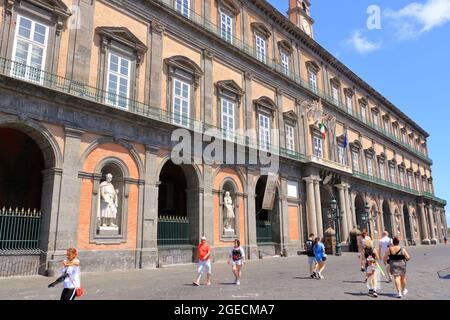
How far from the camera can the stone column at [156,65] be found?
58.5 ft

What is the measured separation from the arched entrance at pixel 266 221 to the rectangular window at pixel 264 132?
2145mm

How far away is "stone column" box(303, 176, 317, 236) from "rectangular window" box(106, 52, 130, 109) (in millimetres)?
14938

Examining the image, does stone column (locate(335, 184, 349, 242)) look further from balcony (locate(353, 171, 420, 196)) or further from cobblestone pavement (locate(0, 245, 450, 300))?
cobblestone pavement (locate(0, 245, 450, 300))

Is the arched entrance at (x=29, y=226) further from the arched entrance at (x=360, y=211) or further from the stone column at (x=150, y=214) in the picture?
the arched entrance at (x=360, y=211)

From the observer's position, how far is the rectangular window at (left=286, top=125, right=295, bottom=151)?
2659cm

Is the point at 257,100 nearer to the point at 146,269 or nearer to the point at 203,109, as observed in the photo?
the point at 203,109

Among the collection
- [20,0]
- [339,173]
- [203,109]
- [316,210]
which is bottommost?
[316,210]

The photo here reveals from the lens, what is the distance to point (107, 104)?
1529 cm

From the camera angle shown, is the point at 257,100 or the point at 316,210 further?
the point at 316,210

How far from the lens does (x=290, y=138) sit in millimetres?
27047

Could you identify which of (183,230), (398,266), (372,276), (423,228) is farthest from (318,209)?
(423,228)

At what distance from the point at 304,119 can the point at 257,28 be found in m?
7.94

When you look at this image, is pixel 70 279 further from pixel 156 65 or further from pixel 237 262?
pixel 156 65
